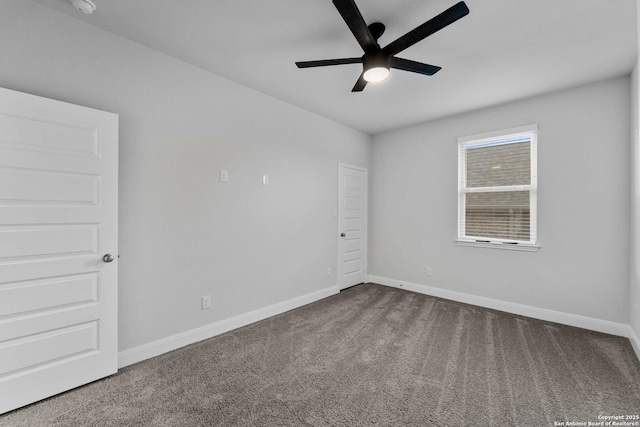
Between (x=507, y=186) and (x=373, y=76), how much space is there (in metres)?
2.66

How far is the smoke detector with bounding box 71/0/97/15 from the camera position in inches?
70.9

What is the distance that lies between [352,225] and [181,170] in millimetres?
2872

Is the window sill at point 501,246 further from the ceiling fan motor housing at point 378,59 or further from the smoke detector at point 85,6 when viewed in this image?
the smoke detector at point 85,6

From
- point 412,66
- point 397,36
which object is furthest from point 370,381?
point 397,36

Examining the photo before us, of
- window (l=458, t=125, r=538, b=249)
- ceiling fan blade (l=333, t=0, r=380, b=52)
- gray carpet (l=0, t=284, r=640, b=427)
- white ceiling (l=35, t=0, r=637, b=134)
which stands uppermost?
white ceiling (l=35, t=0, r=637, b=134)

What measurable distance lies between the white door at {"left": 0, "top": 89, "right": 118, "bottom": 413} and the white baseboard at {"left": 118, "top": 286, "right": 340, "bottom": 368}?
0.65 feet

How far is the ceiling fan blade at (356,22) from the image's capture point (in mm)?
1479

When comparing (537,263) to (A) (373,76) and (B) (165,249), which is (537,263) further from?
(B) (165,249)

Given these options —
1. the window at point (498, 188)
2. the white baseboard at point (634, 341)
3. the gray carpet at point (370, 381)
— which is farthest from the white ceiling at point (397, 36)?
the gray carpet at point (370, 381)

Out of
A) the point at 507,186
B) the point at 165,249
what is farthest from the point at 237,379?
the point at 507,186

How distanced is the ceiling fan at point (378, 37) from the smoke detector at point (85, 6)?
4.74ft

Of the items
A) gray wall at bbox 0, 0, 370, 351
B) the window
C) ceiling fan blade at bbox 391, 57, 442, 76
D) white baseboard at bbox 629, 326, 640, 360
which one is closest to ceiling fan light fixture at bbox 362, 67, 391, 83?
ceiling fan blade at bbox 391, 57, 442, 76

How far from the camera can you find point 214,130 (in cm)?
285

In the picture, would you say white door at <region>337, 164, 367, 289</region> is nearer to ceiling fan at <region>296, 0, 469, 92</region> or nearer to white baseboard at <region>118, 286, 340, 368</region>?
white baseboard at <region>118, 286, 340, 368</region>
